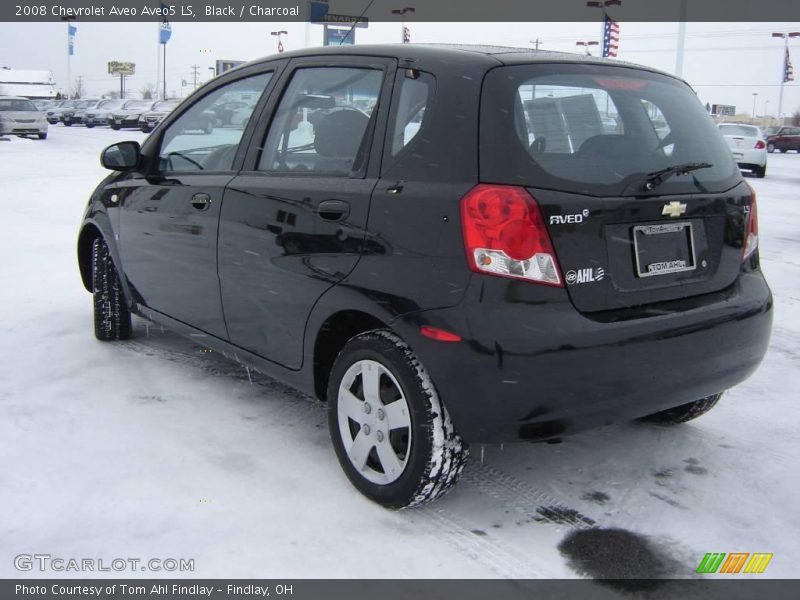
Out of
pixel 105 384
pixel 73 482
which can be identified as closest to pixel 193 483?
pixel 73 482

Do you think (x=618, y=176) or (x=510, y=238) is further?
(x=618, y=176)

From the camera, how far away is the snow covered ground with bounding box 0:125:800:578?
275cm

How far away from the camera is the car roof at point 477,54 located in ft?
9.55

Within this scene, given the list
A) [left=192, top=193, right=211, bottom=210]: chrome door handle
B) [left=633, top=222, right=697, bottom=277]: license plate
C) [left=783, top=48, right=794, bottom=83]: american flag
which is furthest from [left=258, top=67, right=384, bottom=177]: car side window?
[left=783, top=48, right=794, bottom=83]: american flag

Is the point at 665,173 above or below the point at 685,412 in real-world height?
above

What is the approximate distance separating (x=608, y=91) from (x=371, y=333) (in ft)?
4.26

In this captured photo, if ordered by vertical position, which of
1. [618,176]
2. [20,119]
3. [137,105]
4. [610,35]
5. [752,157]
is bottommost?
[618,176]

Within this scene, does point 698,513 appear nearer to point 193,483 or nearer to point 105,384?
point 193,483

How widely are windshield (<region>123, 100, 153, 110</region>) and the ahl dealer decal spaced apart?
4483 cm

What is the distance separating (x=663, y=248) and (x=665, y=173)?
0.90ft

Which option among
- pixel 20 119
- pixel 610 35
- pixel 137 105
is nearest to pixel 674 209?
pixel 610 35

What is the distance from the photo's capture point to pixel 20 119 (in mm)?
29500

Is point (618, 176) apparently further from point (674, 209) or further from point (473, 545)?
point (473, 545)

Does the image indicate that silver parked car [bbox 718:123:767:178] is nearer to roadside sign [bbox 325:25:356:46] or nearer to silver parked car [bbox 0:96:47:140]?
roadside sign [bbox 325:25:356:46]
